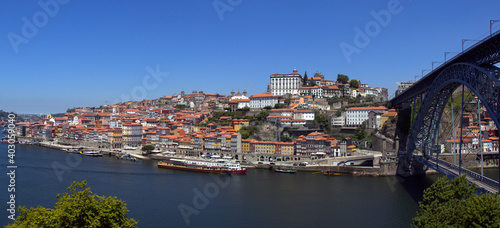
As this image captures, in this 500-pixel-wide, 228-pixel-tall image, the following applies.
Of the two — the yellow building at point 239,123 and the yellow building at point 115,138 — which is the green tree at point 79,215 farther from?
the yellow building at point 115,138

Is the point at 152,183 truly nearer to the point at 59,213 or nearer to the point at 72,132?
the point at 59,213

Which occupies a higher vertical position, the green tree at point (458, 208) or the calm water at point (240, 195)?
the green tree at point (458, 208)

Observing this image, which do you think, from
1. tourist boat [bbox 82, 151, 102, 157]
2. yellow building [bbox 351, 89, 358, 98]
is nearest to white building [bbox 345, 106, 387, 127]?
yellow building [bbox 351, 89, 358, 98]

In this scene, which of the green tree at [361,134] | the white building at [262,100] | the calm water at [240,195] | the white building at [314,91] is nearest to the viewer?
the calm water at [240,195]

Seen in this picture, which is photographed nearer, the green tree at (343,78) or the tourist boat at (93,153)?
the tourist boat at (93,153)

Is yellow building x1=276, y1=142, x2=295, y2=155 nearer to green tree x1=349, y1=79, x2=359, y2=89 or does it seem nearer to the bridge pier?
the bridge pier

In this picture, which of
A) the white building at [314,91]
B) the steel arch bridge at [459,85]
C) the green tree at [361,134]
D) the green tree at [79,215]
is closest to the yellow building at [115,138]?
the white building at [314,91]

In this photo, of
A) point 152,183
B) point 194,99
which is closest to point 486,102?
point 152,183
